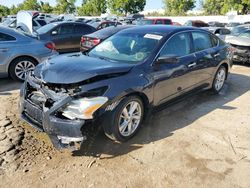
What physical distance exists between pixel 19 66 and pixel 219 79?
188 inches

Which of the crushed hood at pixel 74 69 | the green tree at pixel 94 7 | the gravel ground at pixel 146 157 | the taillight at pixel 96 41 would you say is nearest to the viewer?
the gravel ground at pixel 146 157

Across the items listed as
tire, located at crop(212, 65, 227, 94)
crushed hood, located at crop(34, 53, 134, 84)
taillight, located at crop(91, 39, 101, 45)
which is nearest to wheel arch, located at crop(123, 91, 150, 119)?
crushed hood, located at crop(34, 53, 134, 84)

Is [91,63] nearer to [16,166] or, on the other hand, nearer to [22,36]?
[16,166]

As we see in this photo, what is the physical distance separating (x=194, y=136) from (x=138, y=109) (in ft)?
3.19

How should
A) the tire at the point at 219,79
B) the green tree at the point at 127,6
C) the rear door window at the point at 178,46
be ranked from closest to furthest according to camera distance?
the rear door window at the point at 178,46 → the tire at the point at 219,79 → the green tree at the point at 127,6

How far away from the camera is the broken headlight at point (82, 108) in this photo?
332cm

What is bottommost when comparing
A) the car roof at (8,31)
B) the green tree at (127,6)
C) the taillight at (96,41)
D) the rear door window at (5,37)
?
the taillight at (96,41)

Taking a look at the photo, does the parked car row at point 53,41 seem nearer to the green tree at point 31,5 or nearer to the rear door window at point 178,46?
the rear door window at point 178,46

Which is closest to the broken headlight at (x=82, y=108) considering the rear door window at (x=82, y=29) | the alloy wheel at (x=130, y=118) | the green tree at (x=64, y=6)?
the alloy wheel at (x=130, y=118)

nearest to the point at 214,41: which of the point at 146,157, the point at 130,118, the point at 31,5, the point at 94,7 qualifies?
the point at 130,118

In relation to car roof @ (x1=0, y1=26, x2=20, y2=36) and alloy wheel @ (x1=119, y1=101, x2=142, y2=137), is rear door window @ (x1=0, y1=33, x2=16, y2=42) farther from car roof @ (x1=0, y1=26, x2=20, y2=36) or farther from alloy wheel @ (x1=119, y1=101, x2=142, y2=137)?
alloy wheel @ (x1=119, y1=101, x2=142, y2=137)

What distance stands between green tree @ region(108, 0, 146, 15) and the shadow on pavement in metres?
44.2

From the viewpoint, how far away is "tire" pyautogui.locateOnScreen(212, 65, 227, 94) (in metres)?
6.13

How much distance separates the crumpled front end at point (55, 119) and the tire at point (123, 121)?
1.35 ft
